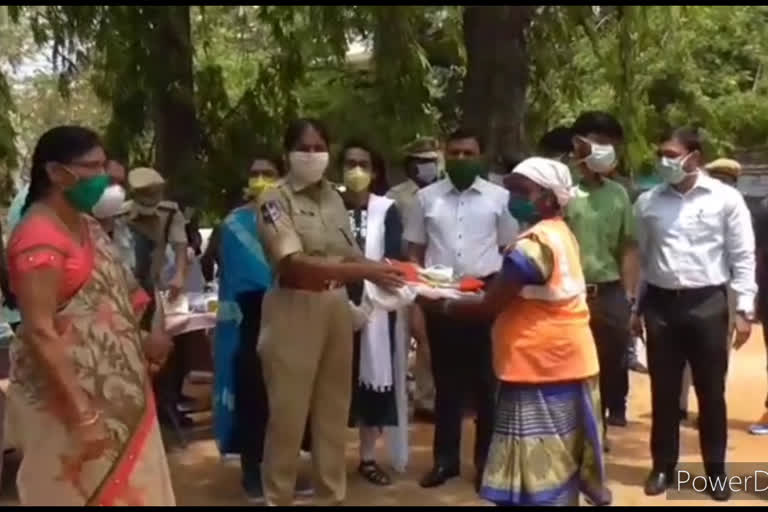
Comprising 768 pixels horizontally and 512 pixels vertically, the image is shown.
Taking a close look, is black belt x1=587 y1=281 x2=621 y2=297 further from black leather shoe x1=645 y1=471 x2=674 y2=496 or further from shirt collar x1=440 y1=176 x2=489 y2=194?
black leather shoe x1=645 y1=471 x2=674 y2=496

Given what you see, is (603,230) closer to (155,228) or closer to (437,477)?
(437,477)

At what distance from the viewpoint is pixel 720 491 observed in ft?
21.5

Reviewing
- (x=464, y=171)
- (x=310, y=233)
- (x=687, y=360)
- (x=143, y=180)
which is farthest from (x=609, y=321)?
(x=143, y=180)

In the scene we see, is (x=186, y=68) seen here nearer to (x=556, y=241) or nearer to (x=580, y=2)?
(x=580, y=2)

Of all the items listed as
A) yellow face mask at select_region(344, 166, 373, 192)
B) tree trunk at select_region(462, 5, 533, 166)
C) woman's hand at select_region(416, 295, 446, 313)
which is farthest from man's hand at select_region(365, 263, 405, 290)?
tree trunk at select_region(462, 5, 533, 166)

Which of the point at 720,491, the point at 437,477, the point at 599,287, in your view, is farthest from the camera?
the point at 599,287

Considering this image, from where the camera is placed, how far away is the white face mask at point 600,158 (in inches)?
272

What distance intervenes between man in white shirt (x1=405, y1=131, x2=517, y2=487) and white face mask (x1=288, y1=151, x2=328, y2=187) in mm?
1104

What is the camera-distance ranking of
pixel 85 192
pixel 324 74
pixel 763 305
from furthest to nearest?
pixel 324 74
pixel 763 305
pixel 85 192

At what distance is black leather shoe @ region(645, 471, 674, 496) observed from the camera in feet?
21.8

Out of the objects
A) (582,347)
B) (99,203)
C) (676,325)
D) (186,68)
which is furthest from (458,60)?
(99,203)

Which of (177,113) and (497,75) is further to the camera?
(177,113)

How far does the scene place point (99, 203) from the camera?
4355 millimetres

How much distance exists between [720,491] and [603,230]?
1.50 meters
